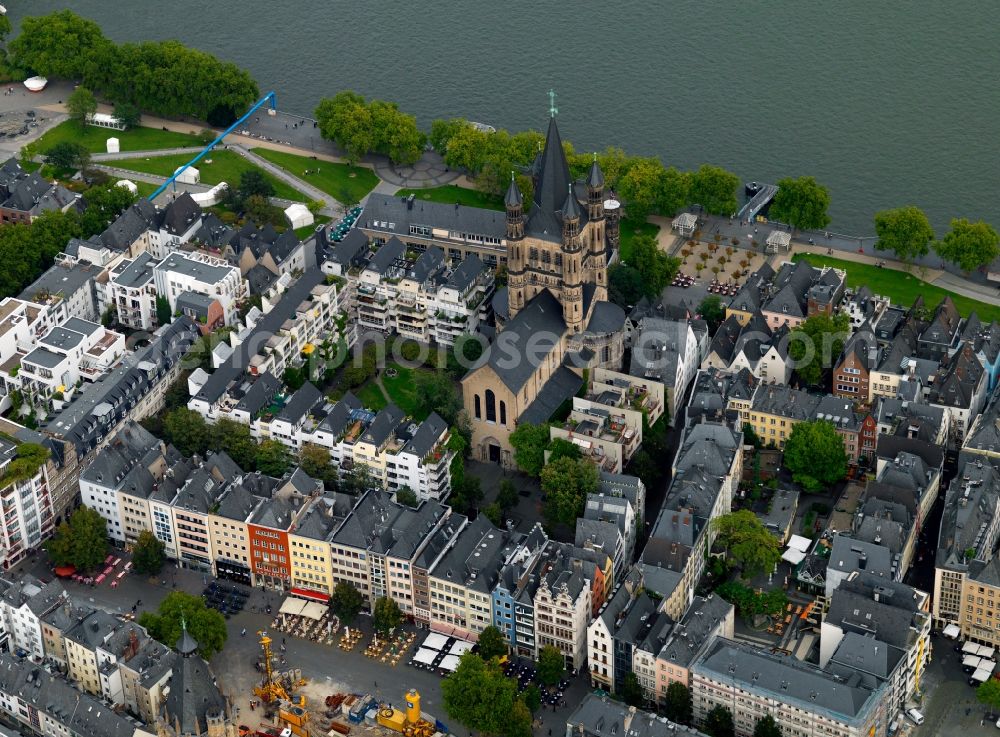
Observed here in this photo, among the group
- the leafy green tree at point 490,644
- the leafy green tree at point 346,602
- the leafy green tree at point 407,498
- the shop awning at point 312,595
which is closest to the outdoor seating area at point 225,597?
the shop awning at point 312,595

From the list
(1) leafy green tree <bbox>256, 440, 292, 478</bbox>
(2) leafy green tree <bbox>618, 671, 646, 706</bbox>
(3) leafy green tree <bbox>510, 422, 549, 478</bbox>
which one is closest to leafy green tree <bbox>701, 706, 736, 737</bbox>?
(2) leafy green tree <bbox>618, 671, 646, 706</bbox>

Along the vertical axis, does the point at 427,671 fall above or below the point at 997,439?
below

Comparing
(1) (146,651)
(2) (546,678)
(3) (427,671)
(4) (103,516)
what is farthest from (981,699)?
(4) (103,516)

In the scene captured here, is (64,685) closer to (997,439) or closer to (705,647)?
(705,647)

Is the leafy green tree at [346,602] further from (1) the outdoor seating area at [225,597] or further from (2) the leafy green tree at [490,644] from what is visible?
(2) the leafy green tree at [490,644]

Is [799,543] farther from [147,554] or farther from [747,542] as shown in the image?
[147,554]
